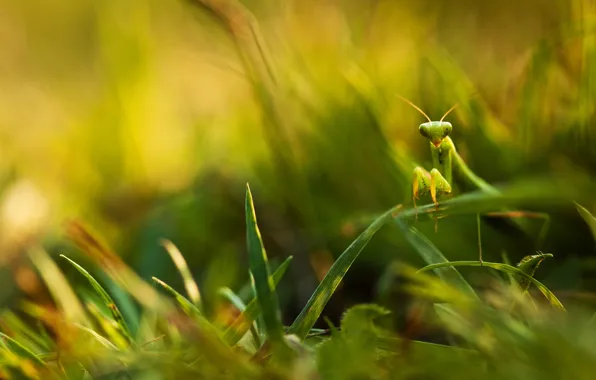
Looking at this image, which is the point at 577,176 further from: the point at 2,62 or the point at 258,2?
the point at 2,62

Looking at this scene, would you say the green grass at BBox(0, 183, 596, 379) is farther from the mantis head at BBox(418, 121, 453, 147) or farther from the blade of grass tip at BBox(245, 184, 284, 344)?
the mantis head at BBox(418, 121, 453, 147)

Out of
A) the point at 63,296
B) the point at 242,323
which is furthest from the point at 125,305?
the point at 242,323

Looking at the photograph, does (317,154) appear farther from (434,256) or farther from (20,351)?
(20,351)

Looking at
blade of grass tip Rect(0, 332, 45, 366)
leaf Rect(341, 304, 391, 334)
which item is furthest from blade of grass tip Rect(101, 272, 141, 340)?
leaf Rect(341, 304, 391, 334)

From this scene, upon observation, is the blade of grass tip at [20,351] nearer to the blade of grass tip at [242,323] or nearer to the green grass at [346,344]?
the green grass at [346,344]

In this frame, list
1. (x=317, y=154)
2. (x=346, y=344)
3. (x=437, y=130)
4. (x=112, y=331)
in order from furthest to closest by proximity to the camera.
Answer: (x=317, y=154)
(x=437, y=130)
(x=112, y=331)
(x=346, y=344)

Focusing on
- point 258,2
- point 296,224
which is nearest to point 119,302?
point 296,224
